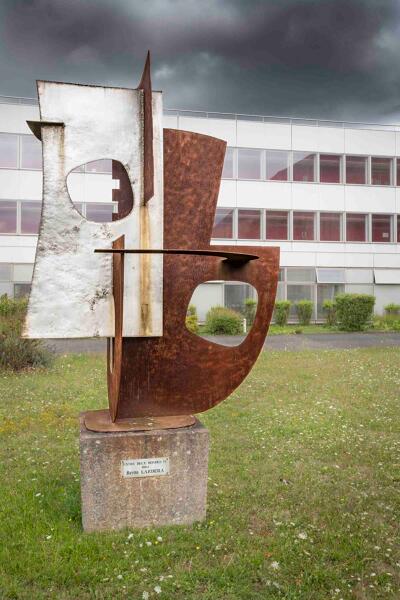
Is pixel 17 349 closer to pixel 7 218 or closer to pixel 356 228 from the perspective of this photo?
pixel 7 218

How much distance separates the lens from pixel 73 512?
488 cm

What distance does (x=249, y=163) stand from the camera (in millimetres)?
25234

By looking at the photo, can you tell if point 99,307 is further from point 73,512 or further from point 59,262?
point 73,512

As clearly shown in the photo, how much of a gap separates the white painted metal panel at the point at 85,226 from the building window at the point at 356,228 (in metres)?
22.8

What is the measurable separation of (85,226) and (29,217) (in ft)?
65.9

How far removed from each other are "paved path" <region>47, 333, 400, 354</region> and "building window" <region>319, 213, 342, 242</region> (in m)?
Answer: 5.98

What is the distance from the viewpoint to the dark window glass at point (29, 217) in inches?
919

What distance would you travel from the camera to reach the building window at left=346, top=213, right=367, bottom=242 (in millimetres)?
26250

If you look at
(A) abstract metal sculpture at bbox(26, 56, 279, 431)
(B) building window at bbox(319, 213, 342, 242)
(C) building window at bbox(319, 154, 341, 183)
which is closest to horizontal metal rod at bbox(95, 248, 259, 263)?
(A) abstract metal sculpture at bbox(26, 56, 279, 431)

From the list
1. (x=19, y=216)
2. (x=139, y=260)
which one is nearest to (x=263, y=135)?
(x=19, y=216)

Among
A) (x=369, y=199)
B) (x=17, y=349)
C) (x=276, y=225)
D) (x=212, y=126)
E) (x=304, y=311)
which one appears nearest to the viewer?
(x=17, y=349)

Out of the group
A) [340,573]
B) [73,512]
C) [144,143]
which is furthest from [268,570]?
[144,143]

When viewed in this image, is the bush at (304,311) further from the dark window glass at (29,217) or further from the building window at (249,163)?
the dark window glass at (29,217)

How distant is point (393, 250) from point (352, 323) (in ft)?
18.7
